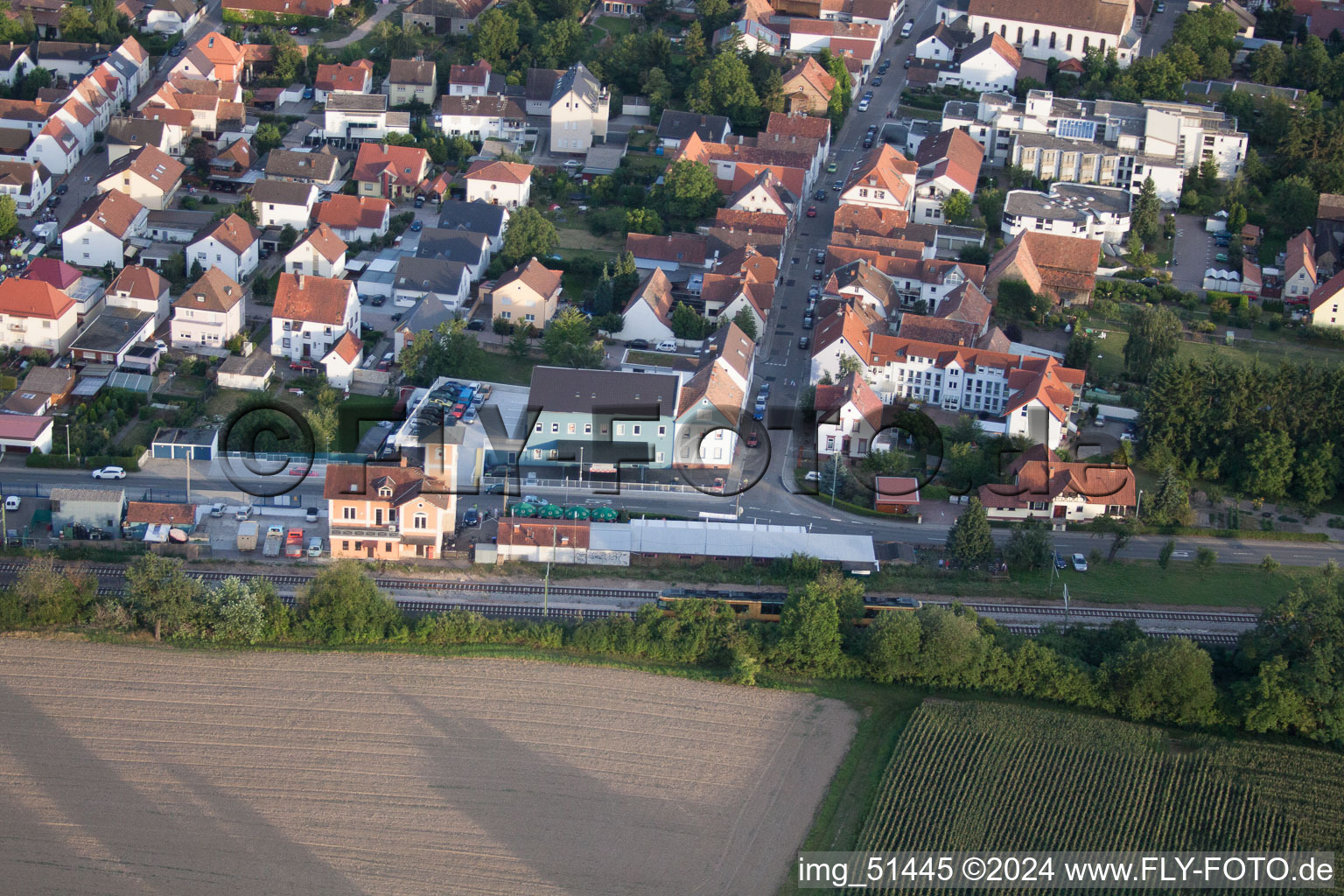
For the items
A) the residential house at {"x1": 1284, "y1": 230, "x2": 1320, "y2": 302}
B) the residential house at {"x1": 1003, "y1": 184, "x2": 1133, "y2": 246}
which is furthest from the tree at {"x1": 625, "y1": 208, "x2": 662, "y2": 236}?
the residential house at {"x1": 1284, "y1": 230, "x2": 1320, "y2": 302}

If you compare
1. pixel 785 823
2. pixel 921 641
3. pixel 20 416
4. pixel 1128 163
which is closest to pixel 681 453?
pixel 921 641

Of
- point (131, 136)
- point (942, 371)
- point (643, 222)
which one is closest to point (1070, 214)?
point (942, 371)

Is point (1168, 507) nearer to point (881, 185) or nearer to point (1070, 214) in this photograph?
point (1070, 214)

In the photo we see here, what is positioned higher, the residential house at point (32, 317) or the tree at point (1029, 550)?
the residential house at point (32, 317)

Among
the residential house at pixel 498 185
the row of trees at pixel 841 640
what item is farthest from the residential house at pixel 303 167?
the row of trees at pixel 841 640

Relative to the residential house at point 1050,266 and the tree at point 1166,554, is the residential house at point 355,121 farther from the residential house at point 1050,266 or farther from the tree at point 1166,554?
the tree at point 1166,554

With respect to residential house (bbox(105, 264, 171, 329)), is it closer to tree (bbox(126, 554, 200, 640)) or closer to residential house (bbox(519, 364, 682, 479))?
residential house (bbox(519, 364, 682, 479))

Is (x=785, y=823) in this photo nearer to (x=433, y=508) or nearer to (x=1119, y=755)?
(x=1119, y=755)

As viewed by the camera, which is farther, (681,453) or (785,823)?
(681,453)
